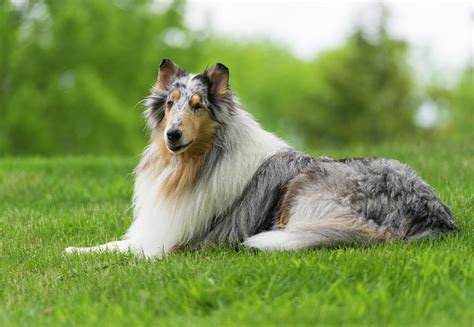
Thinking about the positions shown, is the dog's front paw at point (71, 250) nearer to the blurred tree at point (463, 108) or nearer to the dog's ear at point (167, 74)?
the dog's ear at point (167, 74)

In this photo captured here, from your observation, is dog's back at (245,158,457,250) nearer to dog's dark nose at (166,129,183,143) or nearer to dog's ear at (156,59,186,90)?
dog's dark nose at (166,129,183,143)

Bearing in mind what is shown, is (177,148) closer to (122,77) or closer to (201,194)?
(201,194)

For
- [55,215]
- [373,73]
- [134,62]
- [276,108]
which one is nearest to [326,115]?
[373,73]

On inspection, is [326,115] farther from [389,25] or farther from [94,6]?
[94,6]


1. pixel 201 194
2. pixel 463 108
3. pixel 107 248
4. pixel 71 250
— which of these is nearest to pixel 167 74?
pixel 201 194

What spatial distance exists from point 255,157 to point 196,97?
954 mm

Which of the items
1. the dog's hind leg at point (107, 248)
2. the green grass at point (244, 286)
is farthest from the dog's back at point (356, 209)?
the dog's hind leg at point (107, 248)

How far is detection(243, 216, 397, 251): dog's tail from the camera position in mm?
6668

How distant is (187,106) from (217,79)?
50 cm

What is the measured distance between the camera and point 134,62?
33188 mm

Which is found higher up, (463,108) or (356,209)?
(463,108)

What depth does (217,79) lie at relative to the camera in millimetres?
7391

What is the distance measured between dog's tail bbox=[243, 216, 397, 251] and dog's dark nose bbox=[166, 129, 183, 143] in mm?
1195

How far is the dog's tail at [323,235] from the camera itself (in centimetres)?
667
